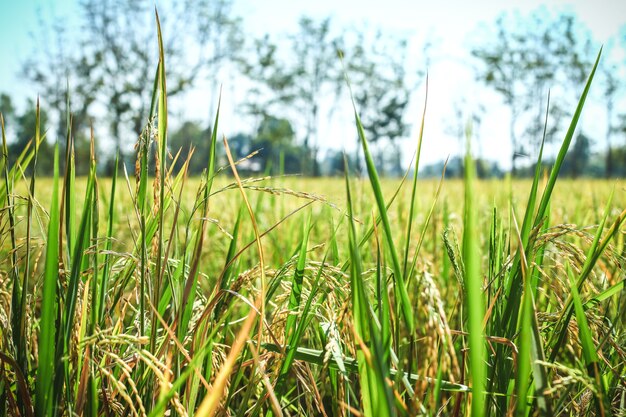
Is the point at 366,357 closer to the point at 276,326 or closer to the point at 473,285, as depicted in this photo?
the point at 473,285

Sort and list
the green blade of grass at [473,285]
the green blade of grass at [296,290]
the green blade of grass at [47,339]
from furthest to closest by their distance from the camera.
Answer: the green blade of grass at [296,290] < the green blade of grass at [47,339] < the green blade of grass at [473,285]

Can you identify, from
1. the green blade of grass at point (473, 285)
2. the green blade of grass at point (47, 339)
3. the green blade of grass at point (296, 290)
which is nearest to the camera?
the green blade of grass at point (473, 285)

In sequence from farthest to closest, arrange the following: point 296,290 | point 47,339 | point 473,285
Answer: point 296,290
point 47,339
point 473,285

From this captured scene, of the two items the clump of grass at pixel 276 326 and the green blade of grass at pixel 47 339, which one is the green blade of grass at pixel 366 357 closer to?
the clump of grass at pixel 276 326

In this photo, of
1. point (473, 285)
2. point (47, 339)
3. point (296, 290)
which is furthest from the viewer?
point (296, 290)

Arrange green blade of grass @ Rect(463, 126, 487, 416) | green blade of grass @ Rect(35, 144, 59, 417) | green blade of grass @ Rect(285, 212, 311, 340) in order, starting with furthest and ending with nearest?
1. green blade of grass @ Rect(285, 212, 311, 340)
2. green blade of grass @ Rect(35, 144, 59, 417)
3. green blade of grass @ Rect(463, 126, 487, 416)

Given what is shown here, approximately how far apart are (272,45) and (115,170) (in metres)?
37.9

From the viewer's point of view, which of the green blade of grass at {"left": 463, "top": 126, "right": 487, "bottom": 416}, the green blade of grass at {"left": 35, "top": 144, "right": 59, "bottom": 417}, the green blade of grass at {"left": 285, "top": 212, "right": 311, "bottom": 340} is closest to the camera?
the green blade of grass at {"left": 463, "top": 126, "right": 487, "bottom": 416}

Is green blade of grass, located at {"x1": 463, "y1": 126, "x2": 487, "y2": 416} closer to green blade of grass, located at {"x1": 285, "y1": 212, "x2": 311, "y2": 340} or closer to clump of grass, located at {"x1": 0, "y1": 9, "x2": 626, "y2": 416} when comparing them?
clump of grass, located at {"x1": 0, "y1": 9, "x2": 626, "y2": 416}

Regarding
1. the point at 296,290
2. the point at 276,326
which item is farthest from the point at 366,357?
the point at 276,326

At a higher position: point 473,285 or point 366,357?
point 473,285

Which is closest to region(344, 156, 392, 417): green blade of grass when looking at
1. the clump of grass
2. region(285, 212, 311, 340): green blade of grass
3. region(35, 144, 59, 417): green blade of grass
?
the clump of grass

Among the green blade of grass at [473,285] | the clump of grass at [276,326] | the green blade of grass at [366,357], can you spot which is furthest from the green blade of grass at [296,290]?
the green blade of grass at [473,285]

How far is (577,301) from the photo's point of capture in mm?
606
